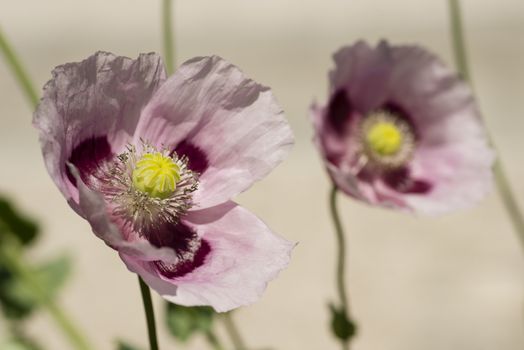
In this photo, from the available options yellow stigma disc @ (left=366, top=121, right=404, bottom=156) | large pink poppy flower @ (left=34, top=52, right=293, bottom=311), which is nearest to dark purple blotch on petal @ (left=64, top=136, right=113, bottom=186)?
large pink poppy flower @ (left=34, top=52, right=293, bottom=311)

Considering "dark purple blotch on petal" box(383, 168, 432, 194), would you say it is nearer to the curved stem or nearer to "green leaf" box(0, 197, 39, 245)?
the curved stem

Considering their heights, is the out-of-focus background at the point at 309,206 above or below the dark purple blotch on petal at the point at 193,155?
Answer: below

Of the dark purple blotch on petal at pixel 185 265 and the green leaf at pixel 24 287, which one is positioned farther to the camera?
the green leaf at pixel 24 287

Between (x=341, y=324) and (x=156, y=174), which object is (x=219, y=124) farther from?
(x=341, y=324)

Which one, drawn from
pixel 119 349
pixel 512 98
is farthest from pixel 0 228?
pixel 512 98

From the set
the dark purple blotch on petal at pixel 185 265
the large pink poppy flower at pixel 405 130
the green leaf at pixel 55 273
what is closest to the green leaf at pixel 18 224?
the green leaf at pixel 55 273

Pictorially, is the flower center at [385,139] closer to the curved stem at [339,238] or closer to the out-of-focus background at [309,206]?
the curved stem at [339,238]

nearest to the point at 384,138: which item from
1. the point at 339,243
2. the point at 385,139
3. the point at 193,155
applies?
the point at 385,139

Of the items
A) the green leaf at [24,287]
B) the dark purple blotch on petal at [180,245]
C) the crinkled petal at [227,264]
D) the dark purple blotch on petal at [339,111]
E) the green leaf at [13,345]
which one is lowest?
the green leaf at [24,287]
